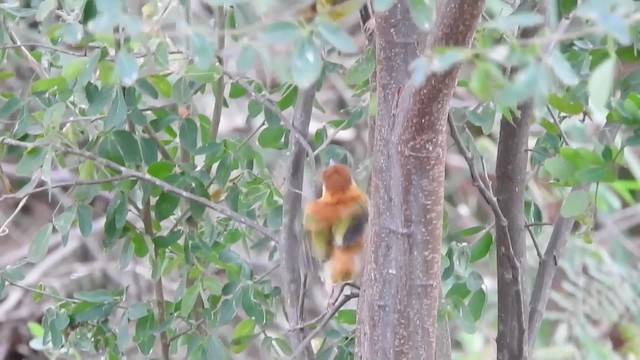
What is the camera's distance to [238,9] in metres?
0.83

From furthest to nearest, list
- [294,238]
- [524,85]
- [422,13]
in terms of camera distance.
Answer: [294,238] < [422,13] < [524,85]

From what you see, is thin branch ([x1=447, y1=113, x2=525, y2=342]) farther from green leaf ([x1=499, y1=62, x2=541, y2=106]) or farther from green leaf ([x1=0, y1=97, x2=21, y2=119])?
green leaf ([x1=0, y1=97, x2=21, y2=119])

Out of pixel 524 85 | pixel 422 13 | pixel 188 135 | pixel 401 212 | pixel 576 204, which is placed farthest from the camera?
pixel 188 135

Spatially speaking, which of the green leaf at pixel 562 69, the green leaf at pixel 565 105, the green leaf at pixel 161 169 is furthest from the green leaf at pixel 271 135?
the green leaf at pixel 562 69

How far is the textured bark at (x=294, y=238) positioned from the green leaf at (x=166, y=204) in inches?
6.4

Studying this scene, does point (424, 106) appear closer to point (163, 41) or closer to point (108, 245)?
point (163, 41)

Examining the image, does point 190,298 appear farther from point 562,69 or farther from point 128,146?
point 562,69

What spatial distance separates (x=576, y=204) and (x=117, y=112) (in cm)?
46

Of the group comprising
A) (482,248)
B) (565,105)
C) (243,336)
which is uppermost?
(565,105)

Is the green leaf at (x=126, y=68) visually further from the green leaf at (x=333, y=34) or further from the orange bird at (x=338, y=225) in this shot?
the orange bird at (x=338, y=225)

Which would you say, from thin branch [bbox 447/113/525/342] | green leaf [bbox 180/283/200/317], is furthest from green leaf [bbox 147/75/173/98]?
thin branch [bbox 447/113/525/342]

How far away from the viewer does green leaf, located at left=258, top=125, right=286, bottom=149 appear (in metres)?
1.05

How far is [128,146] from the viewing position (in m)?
1.00

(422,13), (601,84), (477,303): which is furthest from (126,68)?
(477,303)
